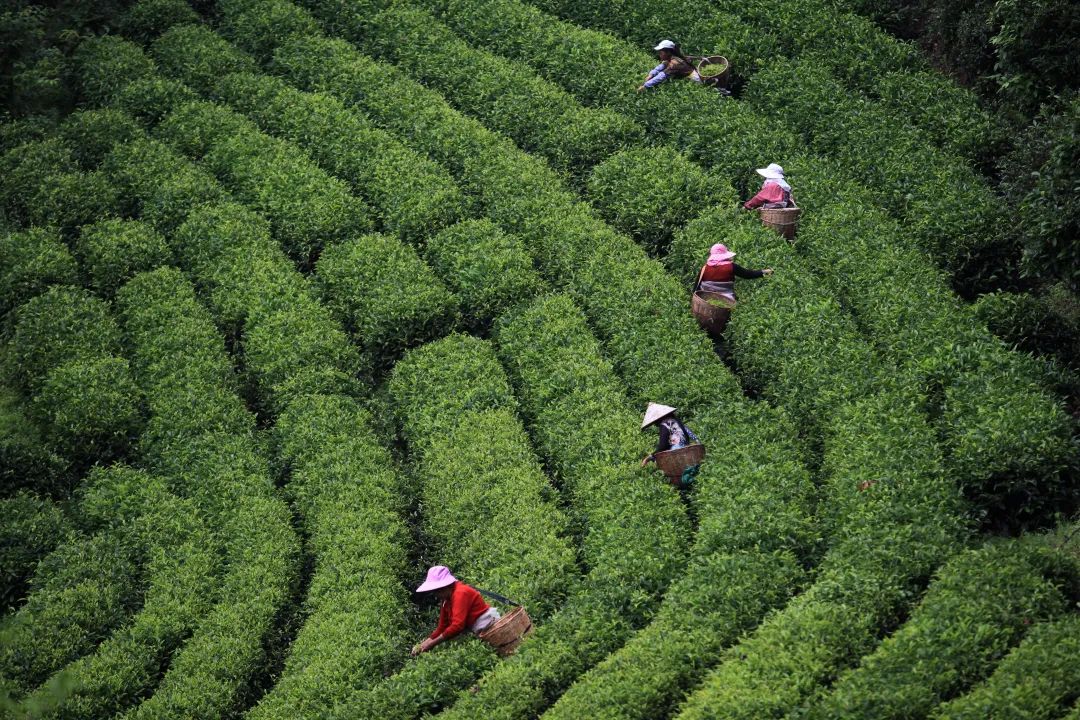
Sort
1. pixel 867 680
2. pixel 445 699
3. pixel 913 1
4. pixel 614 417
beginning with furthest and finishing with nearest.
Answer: pixel 913 1 → pixel 614 417 → pixel 445 699 → pixel 867 680

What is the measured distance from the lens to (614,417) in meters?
15.2

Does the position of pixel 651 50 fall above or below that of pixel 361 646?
above

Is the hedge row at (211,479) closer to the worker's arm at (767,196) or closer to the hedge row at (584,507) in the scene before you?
the hedge row at (584,507)

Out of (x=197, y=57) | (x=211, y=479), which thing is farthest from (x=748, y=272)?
(x=197, y=57)

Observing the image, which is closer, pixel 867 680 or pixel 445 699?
pixel 867 680

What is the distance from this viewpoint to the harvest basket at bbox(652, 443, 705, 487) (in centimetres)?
1438

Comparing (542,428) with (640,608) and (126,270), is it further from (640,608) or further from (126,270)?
(126,270)

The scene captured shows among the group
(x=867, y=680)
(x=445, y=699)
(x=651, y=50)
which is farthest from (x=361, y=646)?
(x=651, y=50)

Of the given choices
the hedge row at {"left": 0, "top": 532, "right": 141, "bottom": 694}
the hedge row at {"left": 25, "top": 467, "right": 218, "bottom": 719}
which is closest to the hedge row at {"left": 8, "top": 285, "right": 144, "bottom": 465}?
the hedge row at {"left": 25, "top": 467, "right": 218, "bottom": 719}

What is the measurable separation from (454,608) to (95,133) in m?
12.3

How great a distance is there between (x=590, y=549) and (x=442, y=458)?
2.49 metres

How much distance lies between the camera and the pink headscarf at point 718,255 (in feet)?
53.2

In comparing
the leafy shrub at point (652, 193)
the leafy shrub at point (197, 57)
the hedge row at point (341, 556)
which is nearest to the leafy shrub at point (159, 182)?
the leafy shrub at point (197, 57)

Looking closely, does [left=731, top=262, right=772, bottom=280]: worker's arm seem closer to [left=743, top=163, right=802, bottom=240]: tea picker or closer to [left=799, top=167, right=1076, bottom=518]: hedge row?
[left=799, top=167, right=1076, bottom=518]: hedge row
